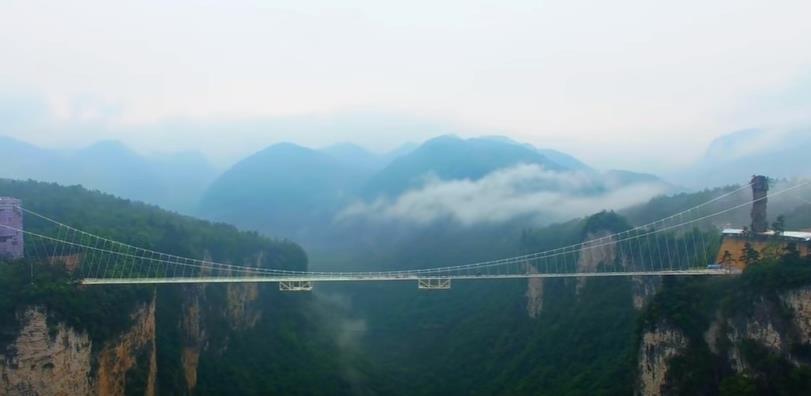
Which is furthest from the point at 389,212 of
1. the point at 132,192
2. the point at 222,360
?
the point at 222,360

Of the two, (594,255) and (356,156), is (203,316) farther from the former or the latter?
(356,156)

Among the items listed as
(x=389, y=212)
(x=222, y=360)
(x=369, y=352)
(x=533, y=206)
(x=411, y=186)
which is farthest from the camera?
(x=411, y=186)

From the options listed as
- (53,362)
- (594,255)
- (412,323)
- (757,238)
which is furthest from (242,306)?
(757,238)

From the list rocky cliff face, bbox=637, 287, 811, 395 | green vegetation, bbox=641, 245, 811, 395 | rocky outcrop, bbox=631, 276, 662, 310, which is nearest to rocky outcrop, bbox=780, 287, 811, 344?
rocky cliff face, bbox=637, 287, 811, 395

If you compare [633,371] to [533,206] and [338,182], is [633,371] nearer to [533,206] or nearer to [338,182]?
[533,206]

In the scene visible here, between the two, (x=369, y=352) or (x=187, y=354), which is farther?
(x=369, y=352)

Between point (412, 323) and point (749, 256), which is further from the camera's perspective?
point (412, 323)

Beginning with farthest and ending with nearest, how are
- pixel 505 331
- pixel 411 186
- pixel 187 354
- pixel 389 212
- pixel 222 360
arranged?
pixel 411 186, pixel 389 212, pixel 505 331, pixel 222 360, pixel 187 354
